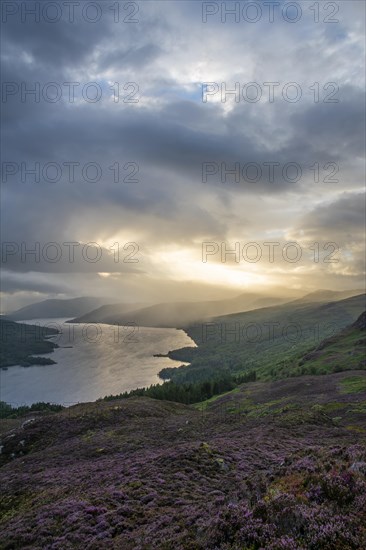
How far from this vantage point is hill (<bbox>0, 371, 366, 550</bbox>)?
12883 millimetres

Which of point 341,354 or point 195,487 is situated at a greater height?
point 195,487

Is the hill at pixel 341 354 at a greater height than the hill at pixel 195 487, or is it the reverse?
the hill at pixel 195 487

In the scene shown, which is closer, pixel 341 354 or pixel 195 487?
pixel 195 487

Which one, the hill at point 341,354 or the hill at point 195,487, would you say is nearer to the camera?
the hill at point 195,487

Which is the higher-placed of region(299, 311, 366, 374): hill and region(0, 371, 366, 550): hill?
region(0, 371, 366, 550): hill

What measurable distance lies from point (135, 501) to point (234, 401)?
6732 centimetres

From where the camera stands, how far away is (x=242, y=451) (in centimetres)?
3103

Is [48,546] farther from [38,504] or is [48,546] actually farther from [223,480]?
[223,480]

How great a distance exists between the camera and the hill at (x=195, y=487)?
12.9 m

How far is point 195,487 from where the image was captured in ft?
74.6

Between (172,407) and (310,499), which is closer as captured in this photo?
(310,499)

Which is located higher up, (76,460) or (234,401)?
(76,460)

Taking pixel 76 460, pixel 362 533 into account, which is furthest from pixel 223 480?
pixel 76 460

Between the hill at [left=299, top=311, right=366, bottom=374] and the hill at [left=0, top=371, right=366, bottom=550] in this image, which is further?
the hill at [left=299, top=311, right=366, bottom=374]
